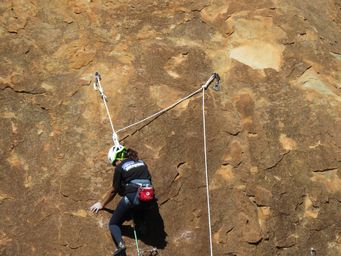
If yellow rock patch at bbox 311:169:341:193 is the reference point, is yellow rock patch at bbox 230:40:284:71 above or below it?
above

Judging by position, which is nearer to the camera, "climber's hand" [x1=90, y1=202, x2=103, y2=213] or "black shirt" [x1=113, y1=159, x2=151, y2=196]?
"black shirt" [x1=113, y1=159, x2=151, y2=196]

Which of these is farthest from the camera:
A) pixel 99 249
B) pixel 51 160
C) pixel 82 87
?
pixel 82 87

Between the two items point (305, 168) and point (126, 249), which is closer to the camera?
point (126, 249)

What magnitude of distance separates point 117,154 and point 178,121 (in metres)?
1.43

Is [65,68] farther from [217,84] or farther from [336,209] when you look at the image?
[336,209]

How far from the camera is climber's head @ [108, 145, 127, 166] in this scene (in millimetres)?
7574

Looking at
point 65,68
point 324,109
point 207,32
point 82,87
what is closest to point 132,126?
point 82,87

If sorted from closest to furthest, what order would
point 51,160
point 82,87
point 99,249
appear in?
1. point 99,249
2. point 51,160
3. point 82,87

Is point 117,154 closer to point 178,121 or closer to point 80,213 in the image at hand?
point 80,213

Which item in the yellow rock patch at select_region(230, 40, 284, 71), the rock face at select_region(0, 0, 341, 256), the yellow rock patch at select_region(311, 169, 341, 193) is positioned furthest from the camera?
the yellow rock patch at select_region(230, 40, 284, 71)

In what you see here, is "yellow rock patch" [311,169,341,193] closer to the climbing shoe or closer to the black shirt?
the black shirt

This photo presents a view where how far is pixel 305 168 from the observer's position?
8.41m

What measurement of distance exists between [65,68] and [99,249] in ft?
10.7

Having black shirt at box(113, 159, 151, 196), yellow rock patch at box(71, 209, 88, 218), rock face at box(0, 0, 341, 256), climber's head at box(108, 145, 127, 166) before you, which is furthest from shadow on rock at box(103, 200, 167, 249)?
climber's head at box(108, 145, 127, 166)
